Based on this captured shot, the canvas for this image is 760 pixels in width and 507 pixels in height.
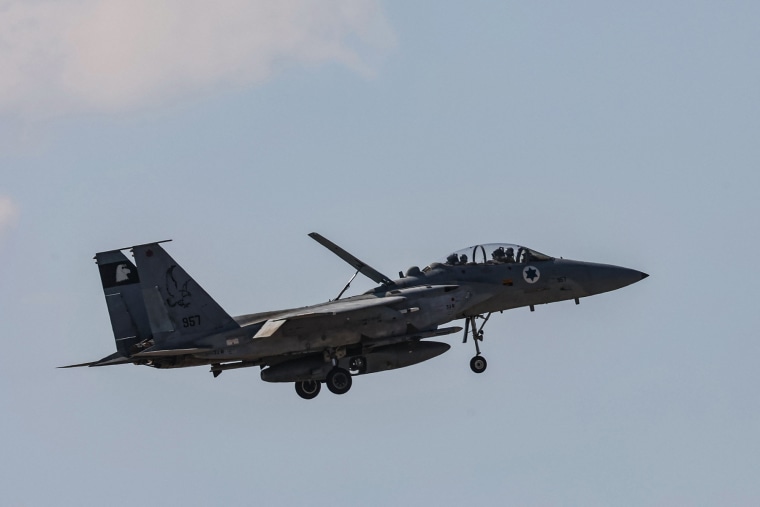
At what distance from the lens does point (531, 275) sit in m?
37.8

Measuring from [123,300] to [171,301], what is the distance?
2.98 m

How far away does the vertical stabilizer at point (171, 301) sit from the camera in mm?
35312

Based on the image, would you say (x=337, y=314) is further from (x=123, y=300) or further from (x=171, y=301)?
(x=123, y=300)

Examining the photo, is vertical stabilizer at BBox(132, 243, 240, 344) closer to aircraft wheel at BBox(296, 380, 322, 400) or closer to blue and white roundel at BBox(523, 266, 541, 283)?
aircraft wheel at BBox(296, 380, 322, 400)

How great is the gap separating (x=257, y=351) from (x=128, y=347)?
388 cm

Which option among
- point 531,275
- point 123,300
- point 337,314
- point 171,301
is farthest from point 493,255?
point 123,300

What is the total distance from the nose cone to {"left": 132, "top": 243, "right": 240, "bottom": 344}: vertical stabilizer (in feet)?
29.1

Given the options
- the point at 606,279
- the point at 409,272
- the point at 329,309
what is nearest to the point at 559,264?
the point at 606,279

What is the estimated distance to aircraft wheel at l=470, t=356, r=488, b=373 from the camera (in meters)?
37.3

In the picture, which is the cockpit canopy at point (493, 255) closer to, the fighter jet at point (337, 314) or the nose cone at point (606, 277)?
the fighter jet at point (337, 314)

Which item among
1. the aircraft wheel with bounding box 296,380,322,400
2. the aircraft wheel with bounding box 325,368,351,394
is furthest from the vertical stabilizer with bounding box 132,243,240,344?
the aircraft wheel with bounding box 296,380,322,400

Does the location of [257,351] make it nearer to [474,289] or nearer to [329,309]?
[329,309]

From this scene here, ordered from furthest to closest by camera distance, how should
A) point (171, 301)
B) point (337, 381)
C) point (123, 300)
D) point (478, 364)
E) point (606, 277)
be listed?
point (606, 277), point (123, 300), point (478, 364), point (337, 381), point (171, 301)

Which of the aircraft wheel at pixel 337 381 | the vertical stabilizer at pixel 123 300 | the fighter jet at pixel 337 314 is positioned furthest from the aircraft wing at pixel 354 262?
the vertical stabilizer at pixel 123 300
